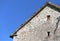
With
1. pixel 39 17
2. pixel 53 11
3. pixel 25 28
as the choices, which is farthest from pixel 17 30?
pixel 53 11

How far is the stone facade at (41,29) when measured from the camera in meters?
22.6

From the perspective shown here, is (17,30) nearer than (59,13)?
No

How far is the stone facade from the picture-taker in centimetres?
2258

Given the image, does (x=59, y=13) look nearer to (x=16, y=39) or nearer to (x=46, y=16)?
(x=46, y=16)

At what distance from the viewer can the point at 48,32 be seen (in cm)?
2269

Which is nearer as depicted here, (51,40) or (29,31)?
(51,40)

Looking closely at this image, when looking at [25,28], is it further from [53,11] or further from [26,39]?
[53,11]

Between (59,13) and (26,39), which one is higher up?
(59,13)

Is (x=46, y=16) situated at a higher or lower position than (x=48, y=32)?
higher

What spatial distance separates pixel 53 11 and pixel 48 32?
2.10 metres

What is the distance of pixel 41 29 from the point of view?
2325cm

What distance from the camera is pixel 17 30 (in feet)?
80.9

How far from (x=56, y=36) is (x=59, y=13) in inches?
86.9

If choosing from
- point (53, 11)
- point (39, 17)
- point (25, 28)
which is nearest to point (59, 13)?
point (53, 11)
